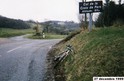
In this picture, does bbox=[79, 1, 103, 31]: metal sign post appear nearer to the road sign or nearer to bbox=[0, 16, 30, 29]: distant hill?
the road sign

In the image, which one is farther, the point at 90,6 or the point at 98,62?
the point at 90,6

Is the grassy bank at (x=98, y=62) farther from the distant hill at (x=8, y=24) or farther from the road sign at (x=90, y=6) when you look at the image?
the distant hill at (x=8, y=24)

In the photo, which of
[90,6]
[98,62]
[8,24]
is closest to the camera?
[98,62]

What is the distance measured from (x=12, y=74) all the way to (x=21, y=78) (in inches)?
45.1

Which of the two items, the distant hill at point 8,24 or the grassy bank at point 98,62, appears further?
the distant hill at point 8,24

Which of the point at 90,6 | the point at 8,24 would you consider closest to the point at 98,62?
the point at 90,6

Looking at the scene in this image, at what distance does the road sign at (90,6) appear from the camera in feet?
76.5

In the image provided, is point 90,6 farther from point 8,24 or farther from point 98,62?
point 8,24

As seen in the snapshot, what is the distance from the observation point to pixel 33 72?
1581cm

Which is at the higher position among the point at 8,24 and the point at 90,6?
the point at 90,6

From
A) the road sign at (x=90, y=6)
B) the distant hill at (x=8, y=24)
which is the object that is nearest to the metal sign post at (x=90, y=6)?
the road sign at (x=90, y=6)

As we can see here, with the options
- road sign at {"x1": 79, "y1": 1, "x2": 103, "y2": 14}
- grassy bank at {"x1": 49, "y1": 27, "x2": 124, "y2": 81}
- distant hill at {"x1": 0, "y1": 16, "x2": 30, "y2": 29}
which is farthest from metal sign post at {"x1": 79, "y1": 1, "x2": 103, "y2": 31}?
distant hill at {"x1": 0, "y1": 16, "x2": 30, "y2": 29}

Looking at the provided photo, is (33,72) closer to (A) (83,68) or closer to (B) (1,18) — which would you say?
(A) (83,68)

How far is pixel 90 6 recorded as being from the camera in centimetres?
2358
